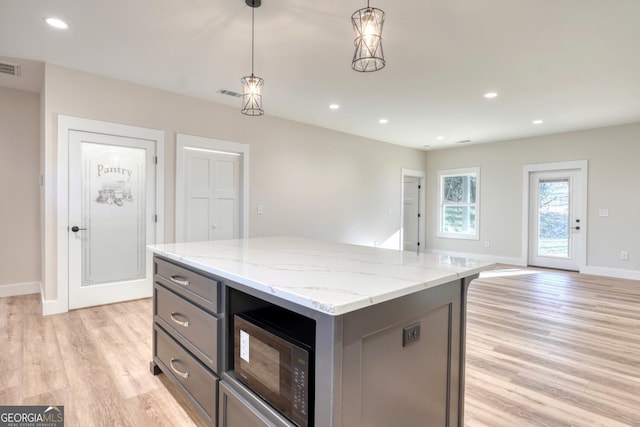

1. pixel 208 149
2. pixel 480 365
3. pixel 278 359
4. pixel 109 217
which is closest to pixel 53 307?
pixel 109 217

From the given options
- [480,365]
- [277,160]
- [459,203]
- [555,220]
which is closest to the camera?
[480,365]

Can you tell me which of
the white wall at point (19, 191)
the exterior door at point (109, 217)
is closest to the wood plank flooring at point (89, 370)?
the exterior door at point (109, 217)

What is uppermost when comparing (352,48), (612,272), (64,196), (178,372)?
(352,48)

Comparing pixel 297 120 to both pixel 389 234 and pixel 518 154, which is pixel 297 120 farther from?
pixel 518 154

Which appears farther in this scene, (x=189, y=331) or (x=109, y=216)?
(x=109, y=216)

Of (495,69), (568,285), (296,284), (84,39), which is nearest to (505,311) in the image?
(568,285)

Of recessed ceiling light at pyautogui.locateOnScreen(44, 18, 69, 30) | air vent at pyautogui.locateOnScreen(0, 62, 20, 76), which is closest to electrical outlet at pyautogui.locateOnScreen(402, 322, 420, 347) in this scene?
recessed ceiling light at pyautogui.locateOnScreen(44, 18, 69, 30)

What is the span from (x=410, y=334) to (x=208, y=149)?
4.03 meters

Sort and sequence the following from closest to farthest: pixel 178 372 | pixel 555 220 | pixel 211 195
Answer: pixel 178 372, pixel 211 195, pixel 555 220

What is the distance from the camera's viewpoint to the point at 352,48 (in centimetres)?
302

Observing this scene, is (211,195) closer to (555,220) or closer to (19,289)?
(19,289)

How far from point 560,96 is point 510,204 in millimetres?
3086

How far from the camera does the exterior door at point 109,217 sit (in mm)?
3637

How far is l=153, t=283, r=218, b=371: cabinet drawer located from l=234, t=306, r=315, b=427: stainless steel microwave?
16cm
